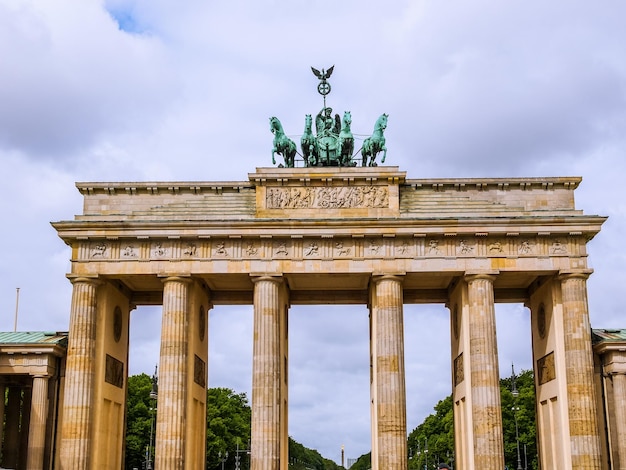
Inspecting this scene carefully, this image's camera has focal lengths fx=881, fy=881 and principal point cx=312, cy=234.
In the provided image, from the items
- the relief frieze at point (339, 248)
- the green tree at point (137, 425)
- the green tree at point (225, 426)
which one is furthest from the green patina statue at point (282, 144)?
the green tree at point (225, 426)

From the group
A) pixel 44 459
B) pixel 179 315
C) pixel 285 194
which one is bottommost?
pixel 44 459

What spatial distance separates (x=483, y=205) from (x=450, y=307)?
7166 millimetres

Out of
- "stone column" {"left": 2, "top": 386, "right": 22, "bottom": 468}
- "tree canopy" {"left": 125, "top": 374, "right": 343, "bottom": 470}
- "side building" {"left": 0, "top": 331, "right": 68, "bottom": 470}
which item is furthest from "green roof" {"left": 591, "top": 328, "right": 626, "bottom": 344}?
"tree canopy" {"left": 125, "top": 374, "right": 343, "bottom": 470}

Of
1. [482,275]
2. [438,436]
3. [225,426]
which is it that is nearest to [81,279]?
[482,275]

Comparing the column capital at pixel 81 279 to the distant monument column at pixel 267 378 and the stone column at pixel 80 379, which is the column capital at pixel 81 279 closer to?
the stone column at pixel 80 379

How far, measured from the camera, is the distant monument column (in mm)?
41688

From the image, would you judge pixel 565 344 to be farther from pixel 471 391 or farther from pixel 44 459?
pixel 44 459

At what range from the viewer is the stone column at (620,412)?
42.6 metres

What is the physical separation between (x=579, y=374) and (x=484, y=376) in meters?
4.47

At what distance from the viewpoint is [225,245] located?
44.0m

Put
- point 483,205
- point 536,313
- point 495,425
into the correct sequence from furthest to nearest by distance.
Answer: point 536,313
point 483,205
point 495,425

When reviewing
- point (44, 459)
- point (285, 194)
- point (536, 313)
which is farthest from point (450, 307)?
point (44, 459)

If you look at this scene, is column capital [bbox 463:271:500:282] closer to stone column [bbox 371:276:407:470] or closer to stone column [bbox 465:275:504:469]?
stone column [bbox 465:275:504:469]

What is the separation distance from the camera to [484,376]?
139 ft
